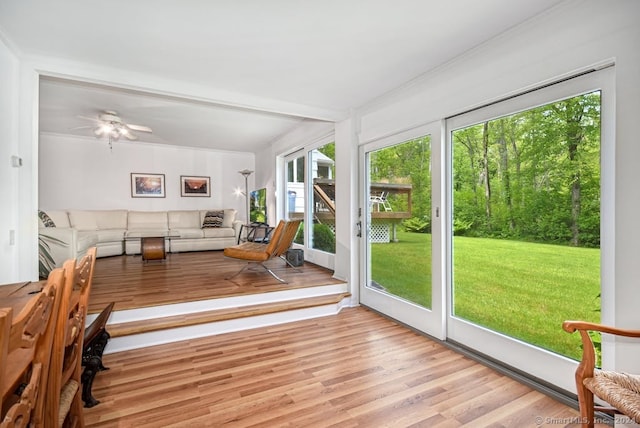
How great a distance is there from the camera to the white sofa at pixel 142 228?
19.0 ft

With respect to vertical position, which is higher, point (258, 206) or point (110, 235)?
point (258, 206)

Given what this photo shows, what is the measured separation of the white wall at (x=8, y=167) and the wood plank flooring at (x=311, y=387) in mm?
1056

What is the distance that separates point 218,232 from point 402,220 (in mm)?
4558

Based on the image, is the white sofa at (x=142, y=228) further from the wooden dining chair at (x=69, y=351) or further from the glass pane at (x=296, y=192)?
the wooden dining chair at (x=69, y=351)

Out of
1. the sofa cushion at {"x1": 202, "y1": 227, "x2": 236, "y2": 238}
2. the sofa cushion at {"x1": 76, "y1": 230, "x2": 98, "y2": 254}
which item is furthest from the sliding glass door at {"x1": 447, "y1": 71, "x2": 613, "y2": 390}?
the sofa cushion at {"x1": 202, "y1": 227, "x2": 236, "y2": 238}

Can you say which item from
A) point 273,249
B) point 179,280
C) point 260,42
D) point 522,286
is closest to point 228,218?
point 179,280

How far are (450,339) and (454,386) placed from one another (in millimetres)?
701

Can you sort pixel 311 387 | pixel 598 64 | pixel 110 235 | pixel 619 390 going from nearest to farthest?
pixel 619 390
pixel 598 64
pixel 311 387
pixel 110 235

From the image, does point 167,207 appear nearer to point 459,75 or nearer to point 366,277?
point 366,277

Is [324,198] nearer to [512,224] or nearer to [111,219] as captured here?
[512,224]

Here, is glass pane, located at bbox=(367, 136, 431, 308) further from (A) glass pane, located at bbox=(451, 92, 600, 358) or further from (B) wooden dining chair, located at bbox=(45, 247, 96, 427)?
(B) wooden dining chair, located at bbox=(45, 247, 96, 427)

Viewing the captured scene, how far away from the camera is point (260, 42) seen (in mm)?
2357

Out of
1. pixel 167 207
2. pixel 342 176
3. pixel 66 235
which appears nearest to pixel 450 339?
pixel 342 176

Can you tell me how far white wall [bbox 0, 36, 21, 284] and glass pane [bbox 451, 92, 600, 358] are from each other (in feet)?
11.6
